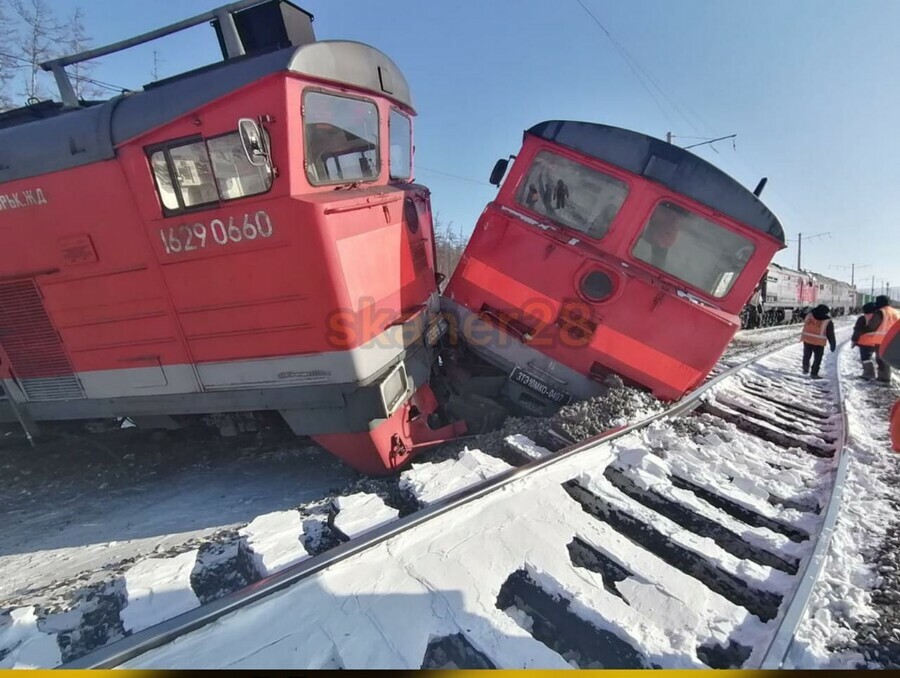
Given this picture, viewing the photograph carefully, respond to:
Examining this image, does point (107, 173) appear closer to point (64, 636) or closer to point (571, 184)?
point (64, 636)

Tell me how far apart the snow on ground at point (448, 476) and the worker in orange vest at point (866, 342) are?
8809mm

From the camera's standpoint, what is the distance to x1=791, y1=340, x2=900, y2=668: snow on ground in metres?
1.63

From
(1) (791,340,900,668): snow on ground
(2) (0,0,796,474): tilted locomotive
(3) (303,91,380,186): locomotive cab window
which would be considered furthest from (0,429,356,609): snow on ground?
(1) (791,340,900,668): snow on ground

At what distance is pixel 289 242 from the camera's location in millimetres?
3133

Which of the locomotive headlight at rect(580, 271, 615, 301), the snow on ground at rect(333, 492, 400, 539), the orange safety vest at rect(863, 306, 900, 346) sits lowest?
the orange safety vest at rect(863, 306, 900, 346)

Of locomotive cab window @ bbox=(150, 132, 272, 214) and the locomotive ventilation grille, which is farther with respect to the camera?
the locomotive ventilation grille

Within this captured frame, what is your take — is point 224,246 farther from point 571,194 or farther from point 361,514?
point 571,194

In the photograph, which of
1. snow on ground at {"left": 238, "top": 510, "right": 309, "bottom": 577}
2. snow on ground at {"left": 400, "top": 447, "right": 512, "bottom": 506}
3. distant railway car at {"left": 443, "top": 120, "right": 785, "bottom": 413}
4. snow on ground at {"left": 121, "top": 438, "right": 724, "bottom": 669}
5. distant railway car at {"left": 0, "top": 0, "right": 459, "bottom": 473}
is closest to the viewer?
snow on ground at {"left": 121, "top": 438, "right": 724, "bottom": 669}

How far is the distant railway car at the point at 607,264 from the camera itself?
4059mm

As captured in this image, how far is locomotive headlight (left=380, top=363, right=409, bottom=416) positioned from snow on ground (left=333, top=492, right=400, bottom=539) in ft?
3.25

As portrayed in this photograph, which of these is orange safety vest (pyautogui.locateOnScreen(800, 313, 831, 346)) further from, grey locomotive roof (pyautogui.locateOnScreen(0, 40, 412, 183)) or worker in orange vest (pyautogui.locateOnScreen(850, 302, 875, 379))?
grey locomotive roof (pyautogui.locateOnScreen(0, 40, 412, 183))

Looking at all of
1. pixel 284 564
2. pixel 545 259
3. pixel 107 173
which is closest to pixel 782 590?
pixel 284 564

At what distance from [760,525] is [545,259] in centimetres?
268

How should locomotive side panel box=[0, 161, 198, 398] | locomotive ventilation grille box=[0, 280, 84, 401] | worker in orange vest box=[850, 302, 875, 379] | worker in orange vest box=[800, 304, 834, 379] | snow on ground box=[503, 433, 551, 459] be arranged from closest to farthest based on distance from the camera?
snow on ground box=[503, 433, 551, 459] → locomotive side panel box=[0, 161, 198, 398] → locomotive ventilation grille box=[0, 280, 84, 401] → worker in orange vest box=[850, 302, 875, 379] → worker in orange vest box=[800, 304, 834, 379]
